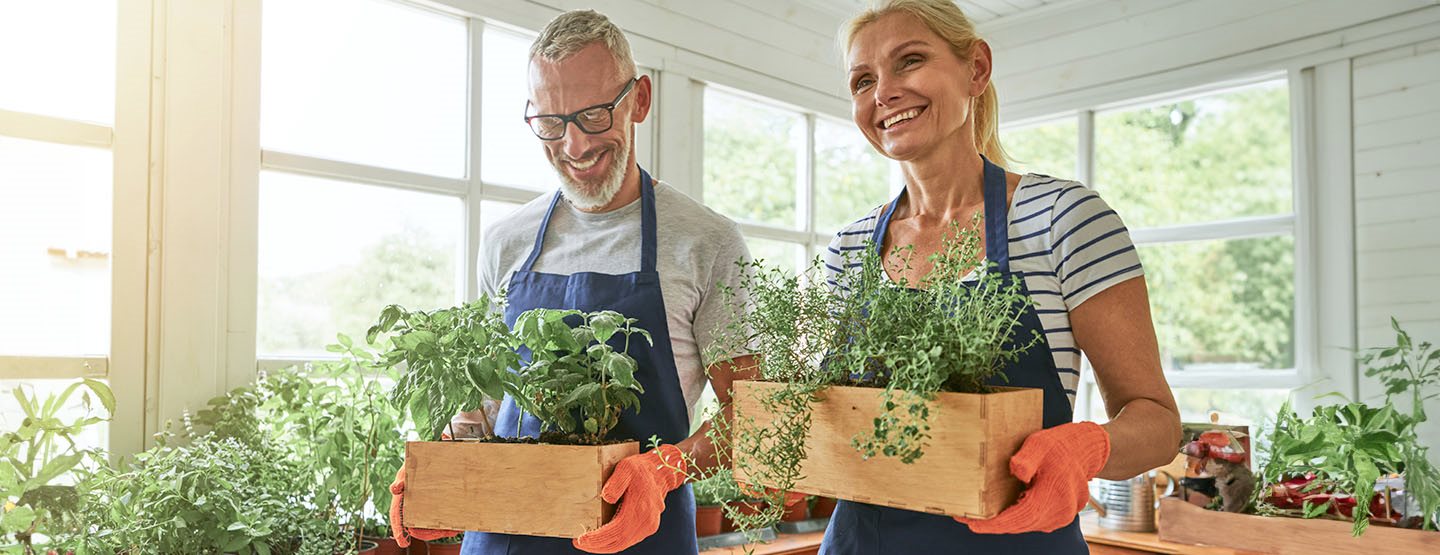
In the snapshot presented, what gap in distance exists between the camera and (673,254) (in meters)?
1.75

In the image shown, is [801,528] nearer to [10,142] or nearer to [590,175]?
[590,175]

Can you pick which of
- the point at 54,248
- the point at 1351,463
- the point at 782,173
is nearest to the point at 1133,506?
the point at 1351,463

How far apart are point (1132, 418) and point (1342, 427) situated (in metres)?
1.69

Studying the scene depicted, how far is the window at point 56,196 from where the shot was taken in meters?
2.01

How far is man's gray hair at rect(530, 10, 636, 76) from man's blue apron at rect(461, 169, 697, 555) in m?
0.24

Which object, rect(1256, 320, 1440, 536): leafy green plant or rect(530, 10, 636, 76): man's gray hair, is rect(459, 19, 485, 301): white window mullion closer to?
rect(530, 10, 636, 76): man's gray hair

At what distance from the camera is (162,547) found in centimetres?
172

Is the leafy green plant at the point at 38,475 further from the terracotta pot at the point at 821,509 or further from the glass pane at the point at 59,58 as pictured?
the terracotta pot at the point at 821,509

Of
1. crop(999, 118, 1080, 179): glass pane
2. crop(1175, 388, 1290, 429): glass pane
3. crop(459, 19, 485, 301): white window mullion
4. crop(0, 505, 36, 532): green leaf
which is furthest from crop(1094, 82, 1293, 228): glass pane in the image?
crop(0, 505, 36, 532): green leaf

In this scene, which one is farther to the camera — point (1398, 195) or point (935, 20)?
point (1398, 195)

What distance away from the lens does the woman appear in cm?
118

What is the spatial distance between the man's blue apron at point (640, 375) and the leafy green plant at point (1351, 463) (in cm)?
168

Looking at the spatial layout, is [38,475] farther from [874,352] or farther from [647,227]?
[874,352]

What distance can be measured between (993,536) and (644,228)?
0.77m
